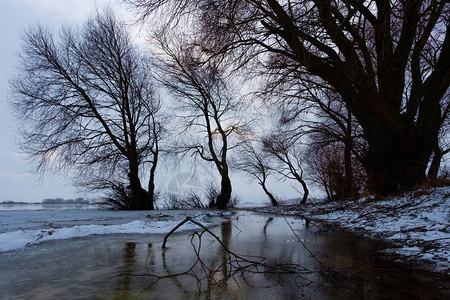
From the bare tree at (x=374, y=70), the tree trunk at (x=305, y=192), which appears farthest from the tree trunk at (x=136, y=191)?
the tree trunk at (x=305, y=192)

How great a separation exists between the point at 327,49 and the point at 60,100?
1300cm

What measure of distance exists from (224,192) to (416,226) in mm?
14655

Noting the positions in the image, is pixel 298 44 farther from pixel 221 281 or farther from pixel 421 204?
pixel 221 281

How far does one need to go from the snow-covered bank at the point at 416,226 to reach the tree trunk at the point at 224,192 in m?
12.3

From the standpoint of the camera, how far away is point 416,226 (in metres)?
3.88

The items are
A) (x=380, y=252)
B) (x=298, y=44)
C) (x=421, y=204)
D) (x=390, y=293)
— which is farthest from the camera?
(x=298, y=44)

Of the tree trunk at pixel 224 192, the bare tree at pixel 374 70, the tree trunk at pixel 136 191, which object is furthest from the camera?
the tree trunk at pixel 224 192

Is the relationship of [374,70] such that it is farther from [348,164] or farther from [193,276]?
[193,276]

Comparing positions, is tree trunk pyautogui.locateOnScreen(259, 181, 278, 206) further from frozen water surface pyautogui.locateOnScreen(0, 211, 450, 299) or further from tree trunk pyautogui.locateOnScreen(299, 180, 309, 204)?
frozen water surface pyautogui.locateOnScreen(0, 211, 450, 299)

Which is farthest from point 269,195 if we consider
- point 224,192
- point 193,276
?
point 193,276

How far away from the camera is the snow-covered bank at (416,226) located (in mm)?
2566

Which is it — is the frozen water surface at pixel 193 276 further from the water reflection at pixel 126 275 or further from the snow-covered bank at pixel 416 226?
the snow-covered bank at pixel 416 226

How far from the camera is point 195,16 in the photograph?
19.2 feet

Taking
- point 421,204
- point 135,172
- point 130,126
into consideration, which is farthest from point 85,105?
point 421,204
